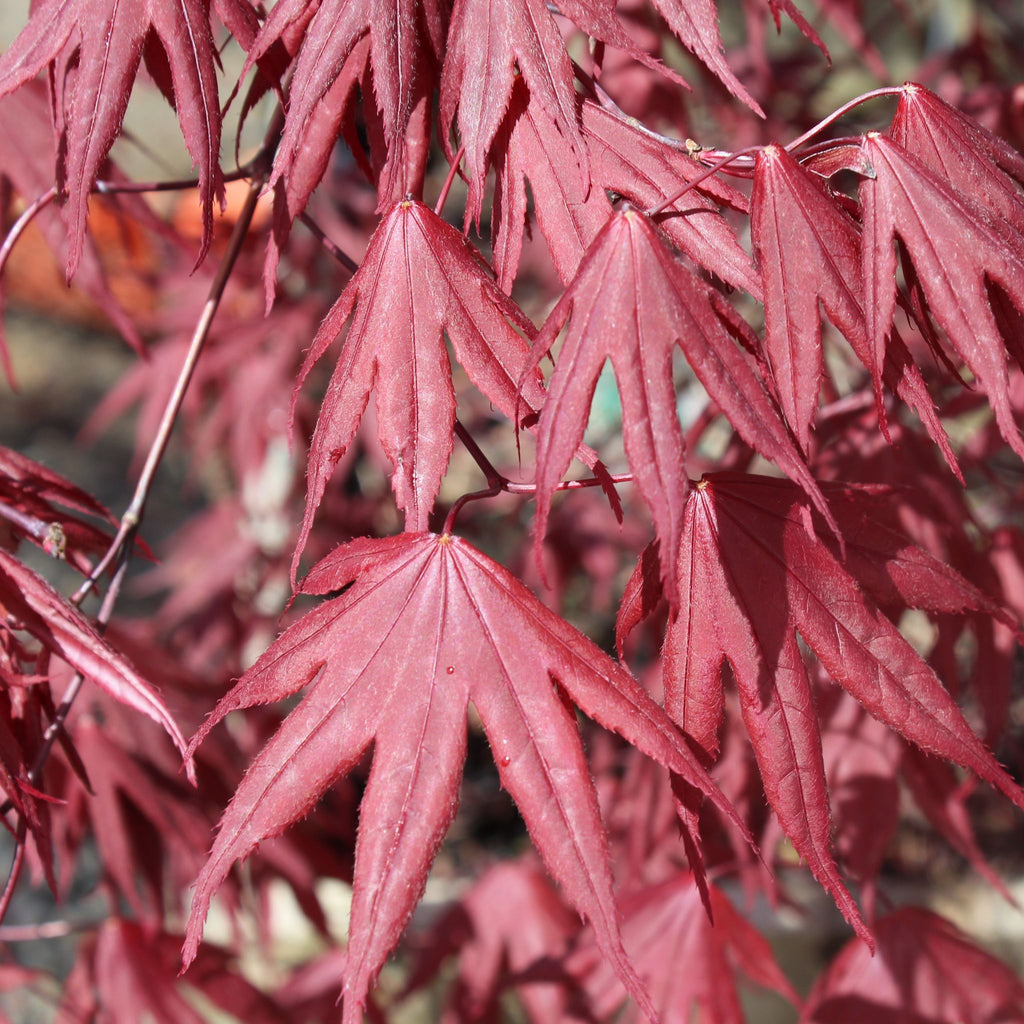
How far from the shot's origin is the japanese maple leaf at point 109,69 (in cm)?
58

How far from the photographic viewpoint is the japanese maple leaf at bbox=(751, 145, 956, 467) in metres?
0.53

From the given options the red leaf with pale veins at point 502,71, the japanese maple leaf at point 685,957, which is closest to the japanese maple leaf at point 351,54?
the red leaf with pale veins at point 502,71

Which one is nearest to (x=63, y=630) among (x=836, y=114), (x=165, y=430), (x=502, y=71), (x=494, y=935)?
(x=165, y=430)

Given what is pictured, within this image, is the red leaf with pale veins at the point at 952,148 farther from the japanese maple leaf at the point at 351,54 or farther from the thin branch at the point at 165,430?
the thin branch at the point at 165,430

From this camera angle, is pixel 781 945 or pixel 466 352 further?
pixel 781 945

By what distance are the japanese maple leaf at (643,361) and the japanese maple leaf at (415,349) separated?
62mm

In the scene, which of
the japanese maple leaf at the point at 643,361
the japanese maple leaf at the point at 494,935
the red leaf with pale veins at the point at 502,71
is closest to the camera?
the japanese maple leaf at the point at 643,361

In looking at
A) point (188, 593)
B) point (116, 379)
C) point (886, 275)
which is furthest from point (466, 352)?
point (116, 379)

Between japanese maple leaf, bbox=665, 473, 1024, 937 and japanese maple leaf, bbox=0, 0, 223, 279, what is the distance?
353mm

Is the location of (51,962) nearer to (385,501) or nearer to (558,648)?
(385,501)

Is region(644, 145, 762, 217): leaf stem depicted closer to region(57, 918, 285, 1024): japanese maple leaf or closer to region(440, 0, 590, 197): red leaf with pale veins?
region(440, 0, 590, 197): red leaf with pale veins

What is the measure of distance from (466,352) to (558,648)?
17cm

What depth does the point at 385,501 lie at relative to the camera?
177 cm

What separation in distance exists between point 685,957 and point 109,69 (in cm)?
92
